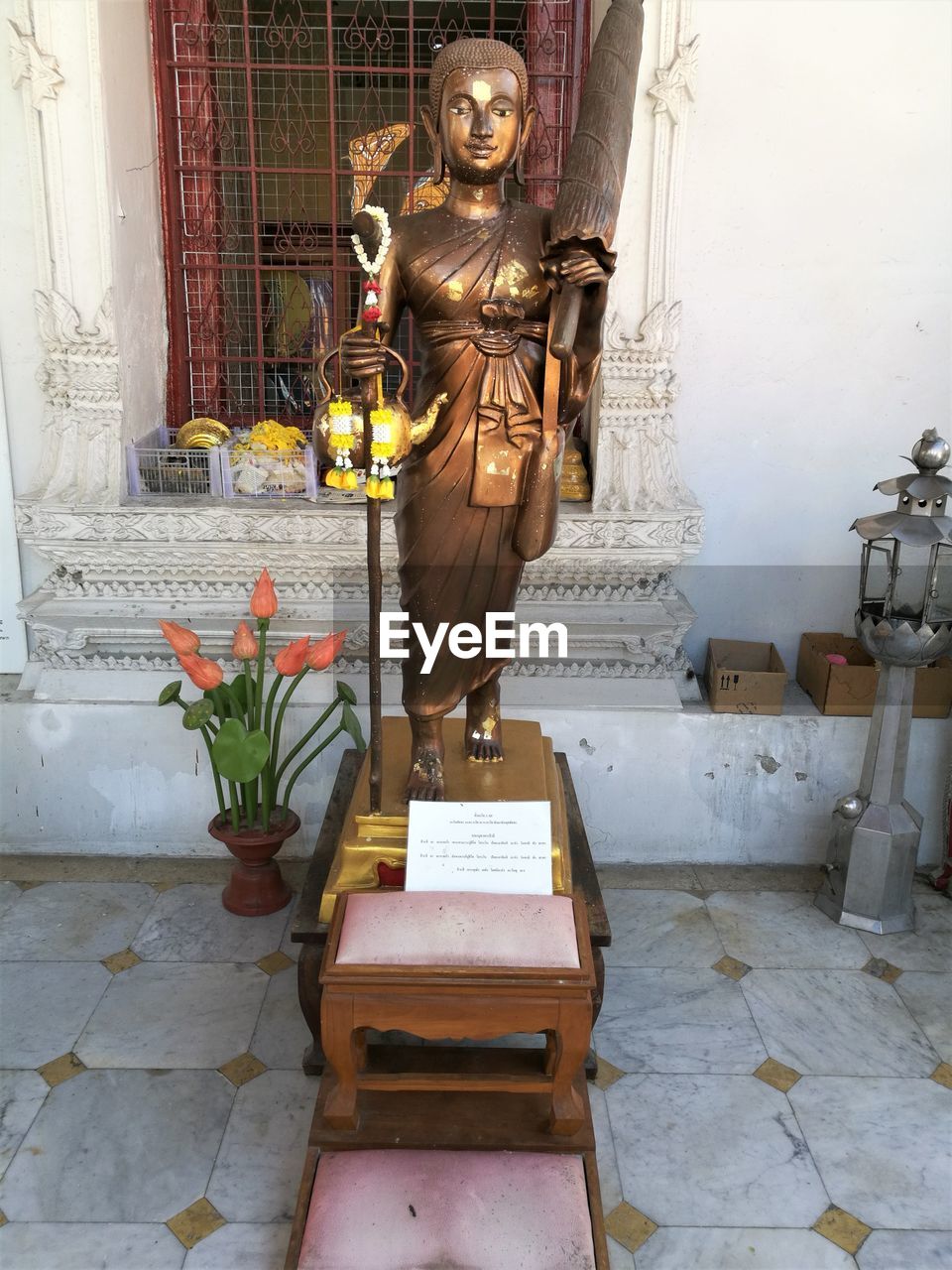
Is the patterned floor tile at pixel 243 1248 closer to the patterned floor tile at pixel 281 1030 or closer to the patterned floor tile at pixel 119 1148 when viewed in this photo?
the patterned floor tile at pixel 119 1148

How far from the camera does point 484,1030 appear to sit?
194 centimetres

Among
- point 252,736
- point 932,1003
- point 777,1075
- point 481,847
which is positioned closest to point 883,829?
point 932,1003

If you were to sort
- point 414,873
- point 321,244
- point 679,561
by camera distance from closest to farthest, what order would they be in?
point 414,873, point 679,561, point 321,244

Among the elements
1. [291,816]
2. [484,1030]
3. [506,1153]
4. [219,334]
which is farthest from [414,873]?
[219,334]

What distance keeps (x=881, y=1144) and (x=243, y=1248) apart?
4.64 feet

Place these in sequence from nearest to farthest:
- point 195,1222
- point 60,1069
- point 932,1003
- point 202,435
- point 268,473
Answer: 1. point 195,1222
2. point 60,1069
3. point 932,1003
4. point 268,473
5. point 202,435

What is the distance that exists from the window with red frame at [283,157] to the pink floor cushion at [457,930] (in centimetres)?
222

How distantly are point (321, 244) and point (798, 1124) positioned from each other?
321 centimetres

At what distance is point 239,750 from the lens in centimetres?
276

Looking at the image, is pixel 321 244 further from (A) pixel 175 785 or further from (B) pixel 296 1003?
(B) pixel 296 1003

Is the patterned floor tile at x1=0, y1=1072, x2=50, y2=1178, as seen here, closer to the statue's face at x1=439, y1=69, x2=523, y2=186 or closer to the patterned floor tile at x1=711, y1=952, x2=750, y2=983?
the patterned floor tile at x1=711, y1=952, x2=750, y2=983

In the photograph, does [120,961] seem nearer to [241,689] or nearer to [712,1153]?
[241,689]

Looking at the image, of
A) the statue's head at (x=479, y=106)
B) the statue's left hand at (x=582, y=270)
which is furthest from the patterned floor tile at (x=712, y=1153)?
the statue's head at (x=479, y=106)

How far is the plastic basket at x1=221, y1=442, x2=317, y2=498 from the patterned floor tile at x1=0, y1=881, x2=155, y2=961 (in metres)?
1.36
